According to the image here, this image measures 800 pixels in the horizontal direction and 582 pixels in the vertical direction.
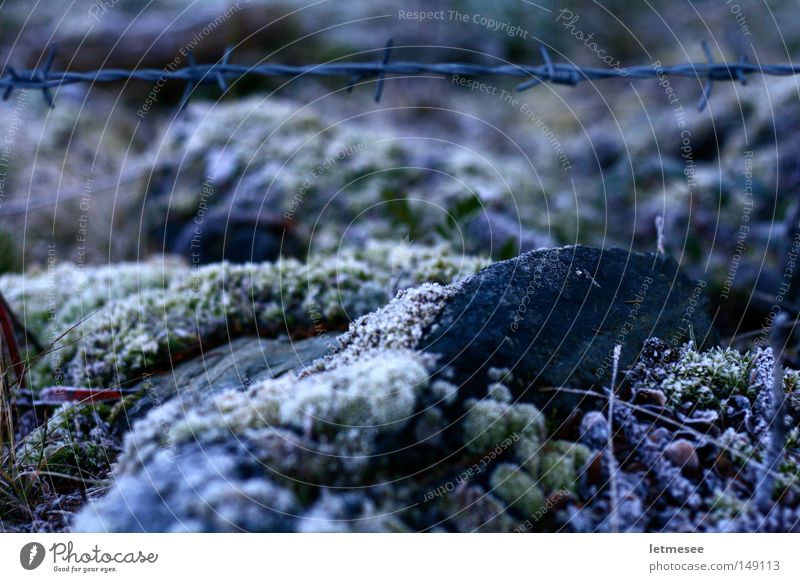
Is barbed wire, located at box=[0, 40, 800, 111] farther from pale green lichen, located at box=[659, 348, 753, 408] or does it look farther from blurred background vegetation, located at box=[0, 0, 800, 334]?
pale green lichen, located at box=[659, 348, 753, 408]

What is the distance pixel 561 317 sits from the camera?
7.66 ft

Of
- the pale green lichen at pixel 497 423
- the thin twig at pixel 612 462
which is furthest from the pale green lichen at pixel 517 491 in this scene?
the thin twig at pixel 612 462

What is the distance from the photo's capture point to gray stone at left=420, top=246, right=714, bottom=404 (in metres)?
2.12

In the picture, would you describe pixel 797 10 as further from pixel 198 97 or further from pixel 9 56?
pixel 9 56

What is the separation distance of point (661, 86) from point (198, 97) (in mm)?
5488

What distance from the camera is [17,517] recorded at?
7.34 ft

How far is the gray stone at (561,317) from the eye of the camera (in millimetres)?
2119

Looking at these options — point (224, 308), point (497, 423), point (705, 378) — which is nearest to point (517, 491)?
point (497, 423)

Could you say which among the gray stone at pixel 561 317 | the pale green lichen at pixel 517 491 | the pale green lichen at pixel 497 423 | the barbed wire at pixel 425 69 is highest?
the barbed wire at pixel 425 69

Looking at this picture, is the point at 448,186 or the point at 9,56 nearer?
the point at 448,186

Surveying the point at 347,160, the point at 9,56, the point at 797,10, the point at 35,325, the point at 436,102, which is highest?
the point at 797,10

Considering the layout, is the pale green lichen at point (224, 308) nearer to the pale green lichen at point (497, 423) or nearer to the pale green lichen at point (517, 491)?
the pale green lichen at point (497, 423)

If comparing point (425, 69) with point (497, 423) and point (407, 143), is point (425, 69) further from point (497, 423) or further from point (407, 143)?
point (407, 143)
